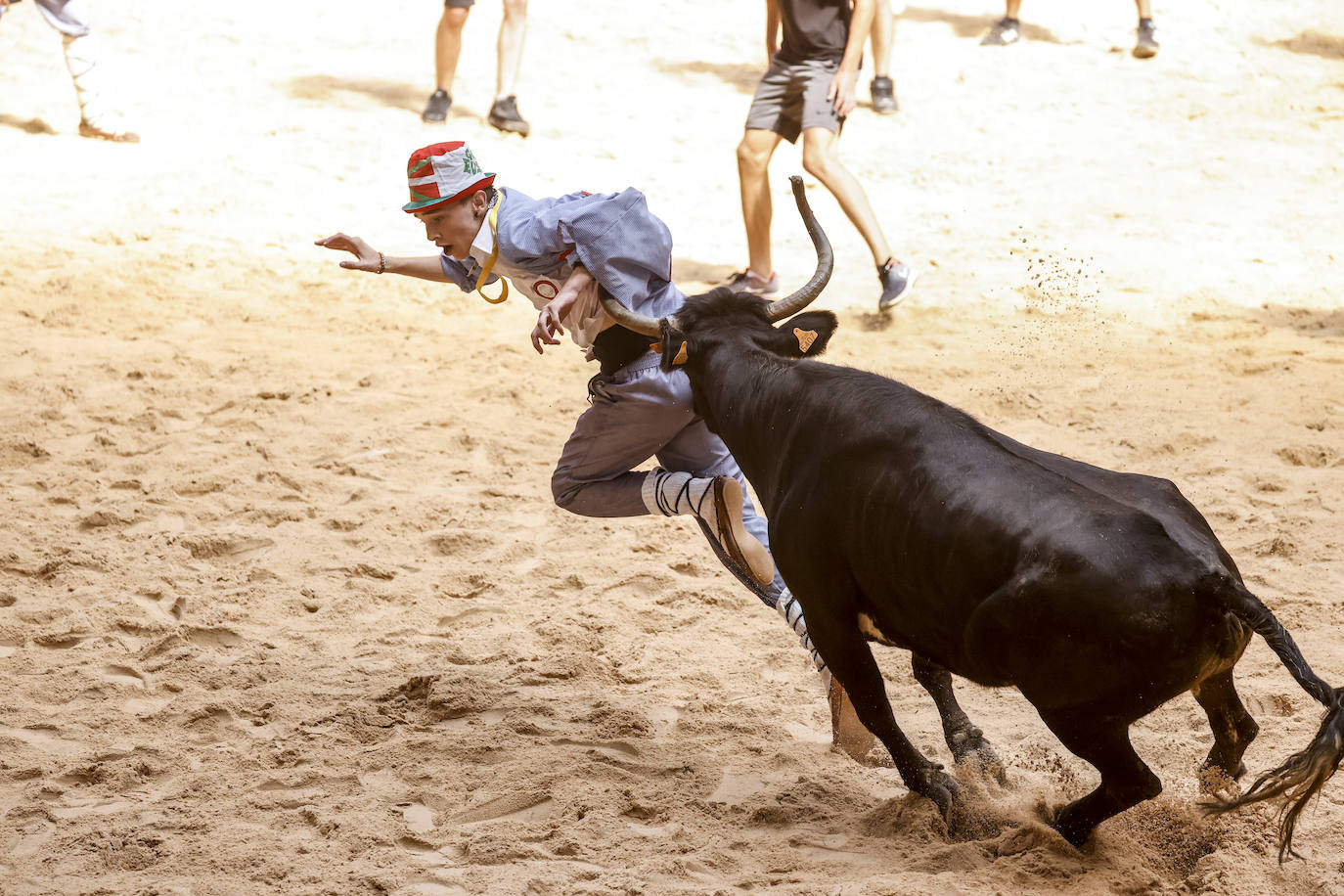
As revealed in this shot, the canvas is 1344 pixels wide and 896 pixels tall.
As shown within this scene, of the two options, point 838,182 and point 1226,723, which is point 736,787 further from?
point 838,182

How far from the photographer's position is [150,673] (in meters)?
4.51

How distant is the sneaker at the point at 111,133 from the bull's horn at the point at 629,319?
8.08m

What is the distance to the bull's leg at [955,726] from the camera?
3.86 metres

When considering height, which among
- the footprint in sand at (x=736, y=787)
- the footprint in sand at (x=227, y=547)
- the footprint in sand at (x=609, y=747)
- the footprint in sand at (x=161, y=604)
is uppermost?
the footprint in sand at (x=736, y=787)

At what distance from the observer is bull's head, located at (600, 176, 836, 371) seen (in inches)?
155

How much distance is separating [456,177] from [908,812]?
2303mm

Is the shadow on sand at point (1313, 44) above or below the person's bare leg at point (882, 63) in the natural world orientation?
above

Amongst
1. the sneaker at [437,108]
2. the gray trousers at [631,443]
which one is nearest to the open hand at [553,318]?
the gray trousers at [631,443]

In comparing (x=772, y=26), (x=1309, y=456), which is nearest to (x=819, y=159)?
(x=772, y=26)

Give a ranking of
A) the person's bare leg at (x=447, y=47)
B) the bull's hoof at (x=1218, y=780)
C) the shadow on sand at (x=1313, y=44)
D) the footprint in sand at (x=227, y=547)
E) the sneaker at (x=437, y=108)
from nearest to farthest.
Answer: the bull's hoof at (x=1218, y=780), the footprint in sand at (x=227, y=547), the person's bare leg at (x=447, y=47), the sneaker at (x=437, y=108), the shadow on sand at (x=1313, y=44)

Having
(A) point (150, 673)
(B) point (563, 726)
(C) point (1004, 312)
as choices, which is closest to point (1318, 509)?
(C) point (1004, 312)

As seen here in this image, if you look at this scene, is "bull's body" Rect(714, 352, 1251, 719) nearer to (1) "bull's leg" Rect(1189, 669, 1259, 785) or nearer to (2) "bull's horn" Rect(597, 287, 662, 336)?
(2) "bull's horn" Rect(597, 287, 662, 336)

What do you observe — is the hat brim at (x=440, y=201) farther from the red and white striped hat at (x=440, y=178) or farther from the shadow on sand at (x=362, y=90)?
the shadow on sand at (x=362, y=90)

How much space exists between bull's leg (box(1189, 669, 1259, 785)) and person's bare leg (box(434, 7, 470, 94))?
907 cm
